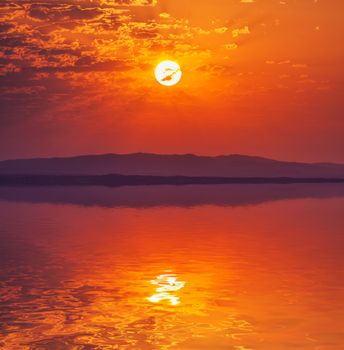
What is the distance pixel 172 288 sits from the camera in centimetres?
1753

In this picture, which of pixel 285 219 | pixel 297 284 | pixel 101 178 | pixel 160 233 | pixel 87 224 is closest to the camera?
pixel 297 284

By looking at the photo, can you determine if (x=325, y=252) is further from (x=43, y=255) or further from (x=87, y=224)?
(x=87, y=224)

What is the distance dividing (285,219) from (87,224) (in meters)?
7.78

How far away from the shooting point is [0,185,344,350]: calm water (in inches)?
512

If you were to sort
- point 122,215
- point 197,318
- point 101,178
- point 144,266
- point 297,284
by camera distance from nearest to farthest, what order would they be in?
point 197,318
point 297,284
point 144,266
point 122,215
point 101,178

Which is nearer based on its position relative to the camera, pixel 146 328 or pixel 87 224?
pixel 146 328

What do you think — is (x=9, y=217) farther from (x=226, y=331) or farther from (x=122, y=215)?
(x=226, y=331)

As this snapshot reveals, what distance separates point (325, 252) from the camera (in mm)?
23891

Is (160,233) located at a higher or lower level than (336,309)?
higher

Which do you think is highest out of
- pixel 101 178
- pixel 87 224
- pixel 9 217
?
pixel 101 178

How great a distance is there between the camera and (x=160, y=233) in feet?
102

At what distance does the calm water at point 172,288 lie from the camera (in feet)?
42.7

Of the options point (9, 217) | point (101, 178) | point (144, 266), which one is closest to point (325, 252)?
point (144, 266)

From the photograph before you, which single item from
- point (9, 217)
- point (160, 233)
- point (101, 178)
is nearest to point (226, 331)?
point (160, 233)
